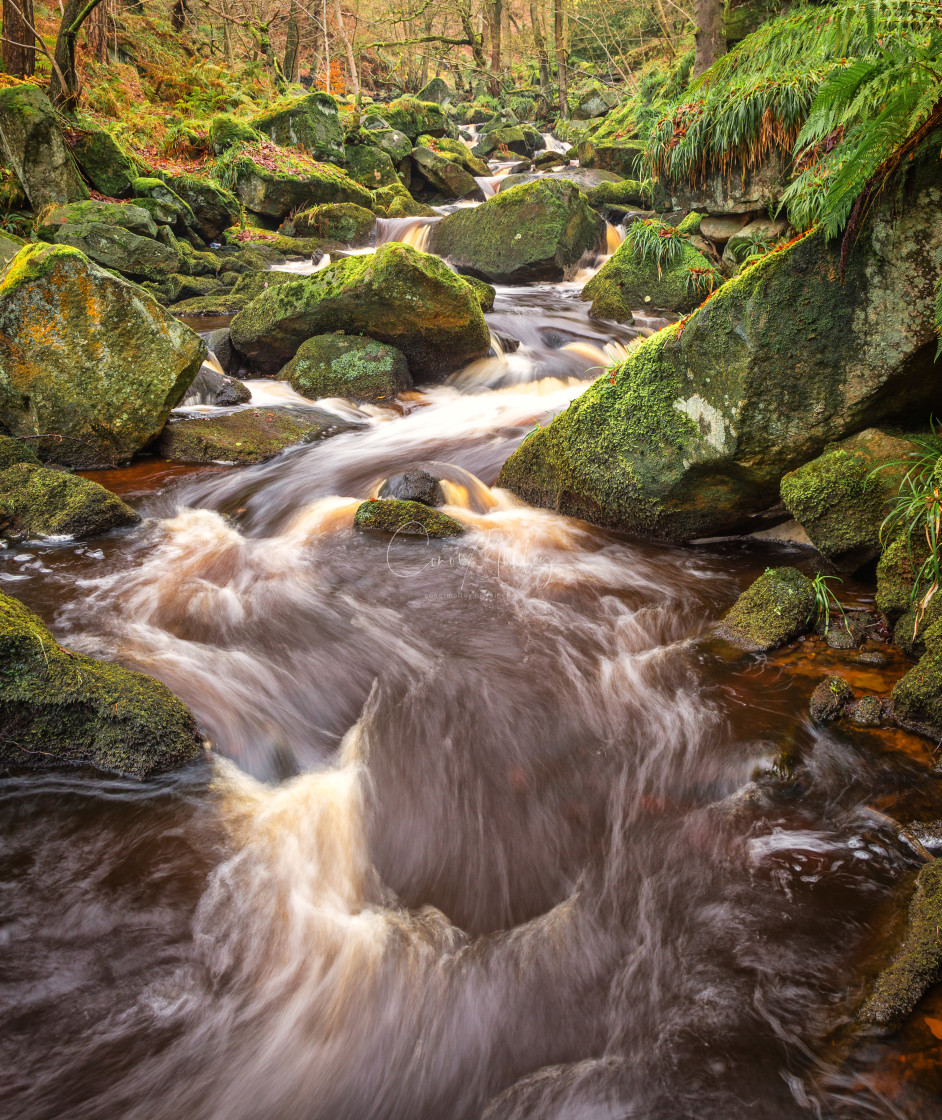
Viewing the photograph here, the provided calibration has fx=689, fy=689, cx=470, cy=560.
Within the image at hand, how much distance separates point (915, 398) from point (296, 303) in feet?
23.1

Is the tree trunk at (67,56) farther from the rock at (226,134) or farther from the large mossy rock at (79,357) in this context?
the large mossy rock at (79,357)

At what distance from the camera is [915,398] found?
4059 mm

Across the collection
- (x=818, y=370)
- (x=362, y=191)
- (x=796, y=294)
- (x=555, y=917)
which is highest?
(x=362, y=191)

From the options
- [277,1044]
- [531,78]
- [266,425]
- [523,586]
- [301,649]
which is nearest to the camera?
[277,1044]

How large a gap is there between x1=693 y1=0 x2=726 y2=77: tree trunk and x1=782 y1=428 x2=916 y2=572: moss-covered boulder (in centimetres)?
752

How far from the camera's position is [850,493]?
3.93 metres

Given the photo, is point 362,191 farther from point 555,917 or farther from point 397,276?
point 555,917

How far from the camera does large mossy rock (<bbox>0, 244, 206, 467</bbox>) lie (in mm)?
6305

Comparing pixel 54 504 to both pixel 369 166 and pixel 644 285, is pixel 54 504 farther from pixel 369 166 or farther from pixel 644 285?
pixel 369 166

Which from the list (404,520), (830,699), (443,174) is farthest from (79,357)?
(443,174)

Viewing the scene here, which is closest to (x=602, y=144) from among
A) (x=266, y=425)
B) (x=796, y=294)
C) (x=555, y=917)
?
(x=266, y=425)

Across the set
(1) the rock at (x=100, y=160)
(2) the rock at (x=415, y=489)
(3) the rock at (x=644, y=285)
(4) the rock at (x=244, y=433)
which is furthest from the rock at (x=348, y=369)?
(1) the rock at (x=100, y=160)

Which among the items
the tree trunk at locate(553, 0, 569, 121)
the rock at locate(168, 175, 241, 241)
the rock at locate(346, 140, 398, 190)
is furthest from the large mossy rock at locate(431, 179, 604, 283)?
the tree trunk at locate(553, 0, 569, 121)

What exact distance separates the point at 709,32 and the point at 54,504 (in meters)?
9.83
